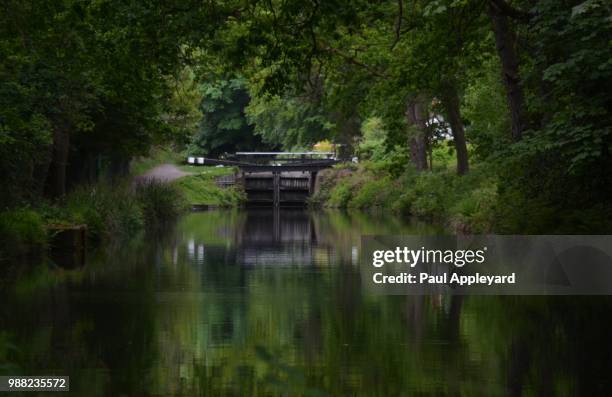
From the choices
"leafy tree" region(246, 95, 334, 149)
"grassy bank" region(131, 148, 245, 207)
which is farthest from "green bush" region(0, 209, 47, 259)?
"leafy tree" region(246, 95, 334, 149)

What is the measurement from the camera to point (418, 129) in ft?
156

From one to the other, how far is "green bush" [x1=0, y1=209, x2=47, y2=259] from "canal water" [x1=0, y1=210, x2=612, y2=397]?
2050 mm

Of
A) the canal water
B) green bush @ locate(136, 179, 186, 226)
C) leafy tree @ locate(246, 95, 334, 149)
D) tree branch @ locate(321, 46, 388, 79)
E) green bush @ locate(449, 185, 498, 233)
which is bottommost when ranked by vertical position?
the canal water

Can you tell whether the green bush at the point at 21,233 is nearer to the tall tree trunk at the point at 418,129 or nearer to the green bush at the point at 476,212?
the green bush at the point at 476,212

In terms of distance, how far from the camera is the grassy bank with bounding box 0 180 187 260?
955 inches

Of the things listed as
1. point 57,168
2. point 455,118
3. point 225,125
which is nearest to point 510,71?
point 57,168

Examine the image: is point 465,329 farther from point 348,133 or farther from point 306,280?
point 348,133

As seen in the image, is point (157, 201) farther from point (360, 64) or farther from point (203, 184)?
point (203, 184)

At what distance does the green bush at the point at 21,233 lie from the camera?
918 inches

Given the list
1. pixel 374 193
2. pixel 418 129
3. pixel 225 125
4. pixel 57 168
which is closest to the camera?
pixel 57 168

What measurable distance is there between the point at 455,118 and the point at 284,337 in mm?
31323

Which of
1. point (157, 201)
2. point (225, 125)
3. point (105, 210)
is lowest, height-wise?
point (105, 210)

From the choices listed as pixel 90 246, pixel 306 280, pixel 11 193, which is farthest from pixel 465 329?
pixel 90 246

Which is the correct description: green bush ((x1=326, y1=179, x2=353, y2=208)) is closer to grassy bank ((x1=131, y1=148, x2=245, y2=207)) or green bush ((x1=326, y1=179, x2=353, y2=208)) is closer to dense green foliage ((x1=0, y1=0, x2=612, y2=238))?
grassy bank ((x1=131, y1=148, x2=245, y2=207))
